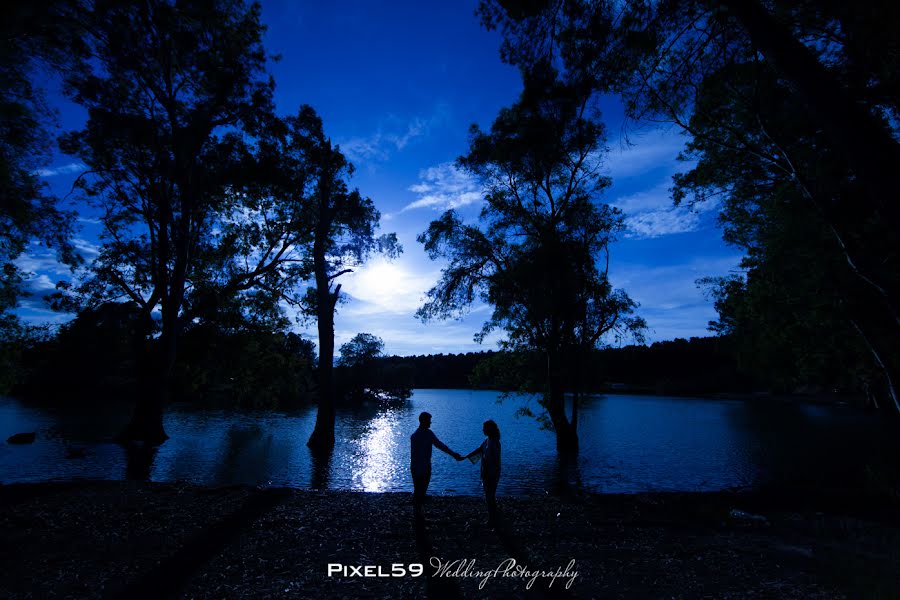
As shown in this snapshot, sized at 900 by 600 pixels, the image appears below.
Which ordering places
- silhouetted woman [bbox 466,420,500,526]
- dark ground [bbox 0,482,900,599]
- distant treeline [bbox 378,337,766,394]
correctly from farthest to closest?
distant treeline [bbox 378,337,766,394]
silhouetted woman [bbox 466,420,500,526]
dark ground [bbox 0,482,900,599]

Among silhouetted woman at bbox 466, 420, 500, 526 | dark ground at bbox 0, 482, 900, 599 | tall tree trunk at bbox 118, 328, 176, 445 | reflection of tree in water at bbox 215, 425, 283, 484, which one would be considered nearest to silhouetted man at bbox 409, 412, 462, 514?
dark ground at bbox 0, 482, 900, 599

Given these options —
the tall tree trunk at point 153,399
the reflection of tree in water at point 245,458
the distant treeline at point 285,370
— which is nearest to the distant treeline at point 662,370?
the distant treeline at point 285,370

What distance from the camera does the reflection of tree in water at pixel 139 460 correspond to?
15474 millimetres

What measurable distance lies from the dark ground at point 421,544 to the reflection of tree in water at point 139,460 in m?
4.30

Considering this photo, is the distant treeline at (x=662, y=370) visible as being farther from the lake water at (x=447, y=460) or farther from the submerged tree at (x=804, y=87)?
the submerged tree at (x=804, y=87)

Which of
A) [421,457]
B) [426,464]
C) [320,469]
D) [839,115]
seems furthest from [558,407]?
[839,115]

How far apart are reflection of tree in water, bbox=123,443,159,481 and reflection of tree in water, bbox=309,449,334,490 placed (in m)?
6.18

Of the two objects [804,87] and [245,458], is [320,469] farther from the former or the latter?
[804,87]

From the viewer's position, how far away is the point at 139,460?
726 inches

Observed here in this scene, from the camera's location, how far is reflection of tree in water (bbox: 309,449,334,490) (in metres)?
15.1

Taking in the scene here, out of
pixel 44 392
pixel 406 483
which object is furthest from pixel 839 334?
pixel 44 392

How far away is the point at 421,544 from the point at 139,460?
18.0m

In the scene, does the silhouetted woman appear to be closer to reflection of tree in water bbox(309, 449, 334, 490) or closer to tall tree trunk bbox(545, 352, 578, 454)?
reflection of tree in water bbox(309, 449, 334, 490)

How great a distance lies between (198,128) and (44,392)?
8093cm
